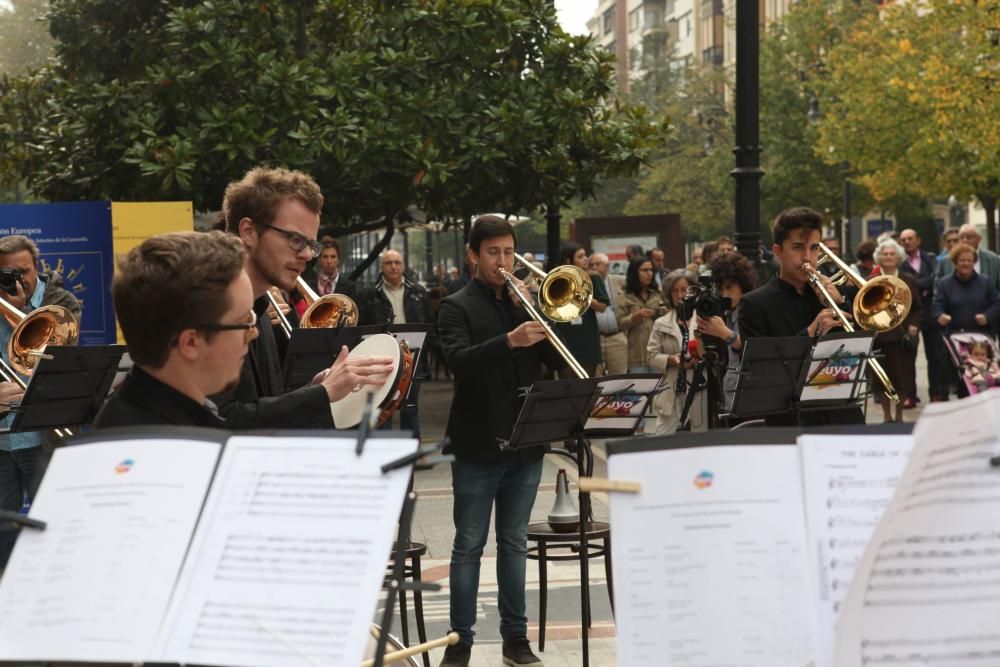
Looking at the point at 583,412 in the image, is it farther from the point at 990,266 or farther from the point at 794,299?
the point at 990,266

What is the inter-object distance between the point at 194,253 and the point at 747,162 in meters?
6.68

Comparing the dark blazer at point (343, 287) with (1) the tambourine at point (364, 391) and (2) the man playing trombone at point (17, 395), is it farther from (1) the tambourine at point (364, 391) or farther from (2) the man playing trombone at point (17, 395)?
(1) the tambourine at point (364, 391)

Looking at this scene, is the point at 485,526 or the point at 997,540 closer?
the point at 997,540

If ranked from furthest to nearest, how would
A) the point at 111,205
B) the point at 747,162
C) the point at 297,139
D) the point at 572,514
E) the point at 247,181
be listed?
the point at 297,139, the point at 111,205, the point at 747,162, the point at 572,514, the point at 247,181

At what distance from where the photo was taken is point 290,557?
7.99ft

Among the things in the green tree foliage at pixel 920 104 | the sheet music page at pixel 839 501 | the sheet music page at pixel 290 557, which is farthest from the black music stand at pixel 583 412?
the green tree foliage at pixel 920 104

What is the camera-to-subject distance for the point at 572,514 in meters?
7.34

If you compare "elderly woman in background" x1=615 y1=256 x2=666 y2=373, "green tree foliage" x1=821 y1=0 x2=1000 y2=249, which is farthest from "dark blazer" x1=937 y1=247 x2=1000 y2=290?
"green tree foliage" x1=821 y1=0 x2=1000 y2=249

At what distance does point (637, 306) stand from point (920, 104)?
2016cm

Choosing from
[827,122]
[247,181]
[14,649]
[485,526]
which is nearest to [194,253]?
[14,649]

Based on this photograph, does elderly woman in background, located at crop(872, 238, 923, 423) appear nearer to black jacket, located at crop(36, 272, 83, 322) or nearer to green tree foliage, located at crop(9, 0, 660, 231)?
green tree foliage, located at crop(9, 0, 660, 231)

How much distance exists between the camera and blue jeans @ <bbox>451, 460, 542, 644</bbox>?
6332 millimetres

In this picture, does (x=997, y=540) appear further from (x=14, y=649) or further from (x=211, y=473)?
(x=14, y=649)

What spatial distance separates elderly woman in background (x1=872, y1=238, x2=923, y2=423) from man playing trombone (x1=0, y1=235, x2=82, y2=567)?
8807 mm
